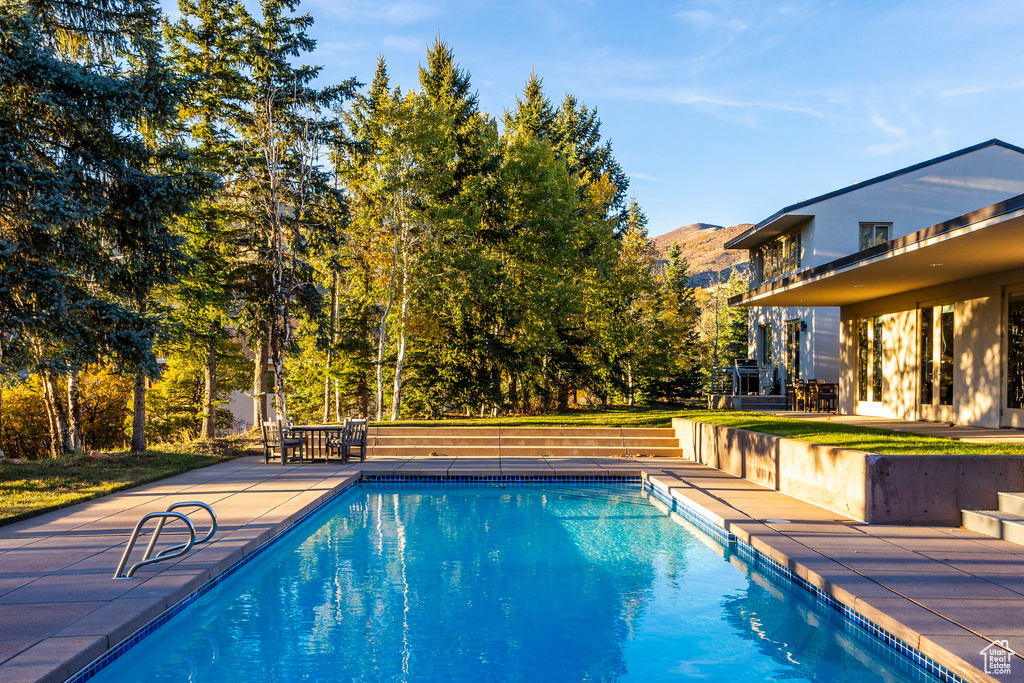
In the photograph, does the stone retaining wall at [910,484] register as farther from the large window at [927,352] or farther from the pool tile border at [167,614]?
the large window at [927,352]

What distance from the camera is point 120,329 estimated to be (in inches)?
390

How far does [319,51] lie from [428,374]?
30.4 feet

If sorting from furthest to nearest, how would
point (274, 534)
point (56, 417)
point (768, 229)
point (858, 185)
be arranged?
point (768, 229)
point (858, 185)
point (56, 417)
point (274, 534)

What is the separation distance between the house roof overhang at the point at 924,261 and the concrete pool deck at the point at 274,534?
3614mm

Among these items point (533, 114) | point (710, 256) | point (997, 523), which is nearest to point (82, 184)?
point (997, 523)

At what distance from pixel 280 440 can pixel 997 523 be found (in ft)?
36.4

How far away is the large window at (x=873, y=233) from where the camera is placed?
2025 centimetres

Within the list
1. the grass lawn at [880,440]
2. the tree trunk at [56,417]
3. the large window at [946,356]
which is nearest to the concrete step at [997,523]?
the grass lawn at [880,440]

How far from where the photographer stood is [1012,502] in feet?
22.0

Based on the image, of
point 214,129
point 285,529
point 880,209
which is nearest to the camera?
point 285,529

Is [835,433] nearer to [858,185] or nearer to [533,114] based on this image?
[858,185]

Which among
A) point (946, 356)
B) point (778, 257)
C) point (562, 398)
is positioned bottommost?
point (562, 398)

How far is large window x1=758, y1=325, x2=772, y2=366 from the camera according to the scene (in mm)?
24891

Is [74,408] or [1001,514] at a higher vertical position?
[74,408]
